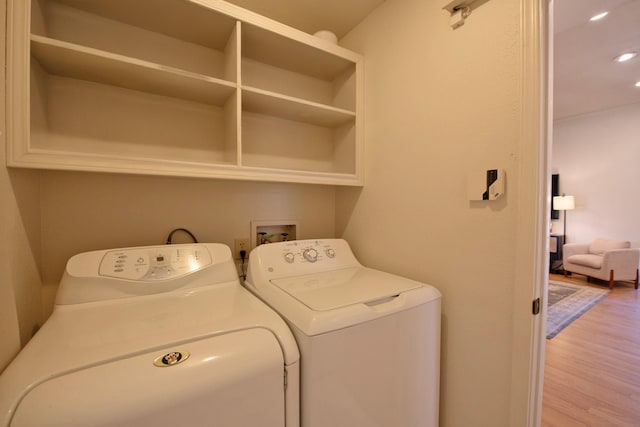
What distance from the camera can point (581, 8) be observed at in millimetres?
1787

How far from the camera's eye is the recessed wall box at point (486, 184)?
0.92 meters

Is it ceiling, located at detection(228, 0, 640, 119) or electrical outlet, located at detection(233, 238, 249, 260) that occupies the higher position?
ceiling, located at detection(228, 0, 640, 119)

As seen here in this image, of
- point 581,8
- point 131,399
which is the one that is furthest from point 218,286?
point 581,8

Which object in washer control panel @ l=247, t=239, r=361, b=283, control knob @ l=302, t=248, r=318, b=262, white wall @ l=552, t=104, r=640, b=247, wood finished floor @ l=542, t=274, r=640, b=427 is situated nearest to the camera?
washer control panel @ l=247, t=239, r=361, b=283

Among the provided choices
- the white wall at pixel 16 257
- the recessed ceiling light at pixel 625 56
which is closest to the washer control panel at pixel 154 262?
the white wall at pixel 16 257

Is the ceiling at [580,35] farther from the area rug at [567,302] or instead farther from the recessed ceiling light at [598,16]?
the area rug at [567,302]

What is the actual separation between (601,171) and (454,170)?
17.3 feet

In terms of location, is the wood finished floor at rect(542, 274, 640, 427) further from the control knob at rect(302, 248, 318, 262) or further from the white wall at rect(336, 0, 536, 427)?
the control knob at rect(302, 248, 318, 262)

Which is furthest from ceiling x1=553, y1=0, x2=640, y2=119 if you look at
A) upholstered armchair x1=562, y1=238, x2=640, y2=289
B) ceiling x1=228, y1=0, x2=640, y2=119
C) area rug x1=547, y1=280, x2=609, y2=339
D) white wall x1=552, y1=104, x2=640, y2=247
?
area rug x1=547, y1=280, x2=609, y2=339

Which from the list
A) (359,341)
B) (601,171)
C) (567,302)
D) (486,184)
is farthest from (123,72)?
Result: (601,171)

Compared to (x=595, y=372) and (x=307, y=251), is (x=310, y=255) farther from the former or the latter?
(x=595, y=372)

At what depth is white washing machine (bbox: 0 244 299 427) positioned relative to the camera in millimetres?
510

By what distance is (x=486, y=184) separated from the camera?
0.97 meters

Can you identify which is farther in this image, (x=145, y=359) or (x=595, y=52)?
(x=595, y=52)
